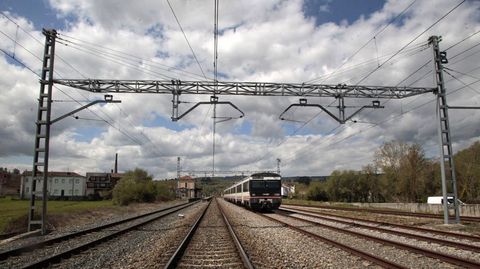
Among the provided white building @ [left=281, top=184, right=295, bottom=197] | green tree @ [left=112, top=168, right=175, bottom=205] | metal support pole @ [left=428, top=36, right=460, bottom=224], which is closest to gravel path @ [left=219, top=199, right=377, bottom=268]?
metal support pole @ [left=428, top=36, right=460, bottom=224]

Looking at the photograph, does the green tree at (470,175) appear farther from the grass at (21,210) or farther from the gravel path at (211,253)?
the grass at (21,210)

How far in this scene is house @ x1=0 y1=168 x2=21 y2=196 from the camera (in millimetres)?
117312

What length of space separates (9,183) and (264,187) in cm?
12486

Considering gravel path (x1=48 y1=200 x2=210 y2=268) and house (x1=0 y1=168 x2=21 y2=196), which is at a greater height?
house (x1=0 y1=168 x2=21 y2=196)

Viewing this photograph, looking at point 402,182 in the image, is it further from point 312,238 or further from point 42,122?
point 42,122

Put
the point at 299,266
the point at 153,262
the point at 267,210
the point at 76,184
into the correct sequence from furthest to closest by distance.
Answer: the point at 76,184 → the point at 267,210 → the point at 153,262 → the point at 299,266

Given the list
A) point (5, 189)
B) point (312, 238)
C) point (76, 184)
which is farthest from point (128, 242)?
point (5, 189)

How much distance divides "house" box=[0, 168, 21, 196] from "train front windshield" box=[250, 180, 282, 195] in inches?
4071

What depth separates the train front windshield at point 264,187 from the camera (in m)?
33.7

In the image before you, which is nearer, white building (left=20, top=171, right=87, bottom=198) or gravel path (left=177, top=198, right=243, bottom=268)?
gravel path (left=177, top=198, right=243, bottom=268)

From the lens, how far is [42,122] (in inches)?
734

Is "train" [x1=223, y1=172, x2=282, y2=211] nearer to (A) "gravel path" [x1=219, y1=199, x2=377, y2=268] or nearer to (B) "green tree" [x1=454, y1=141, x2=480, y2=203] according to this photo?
(A) "gravel path" [x1=219, y1=199, x2=377, y2=268]

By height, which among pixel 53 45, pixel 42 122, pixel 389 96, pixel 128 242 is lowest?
pixel 128 242

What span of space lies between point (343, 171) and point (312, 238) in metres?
72.8
